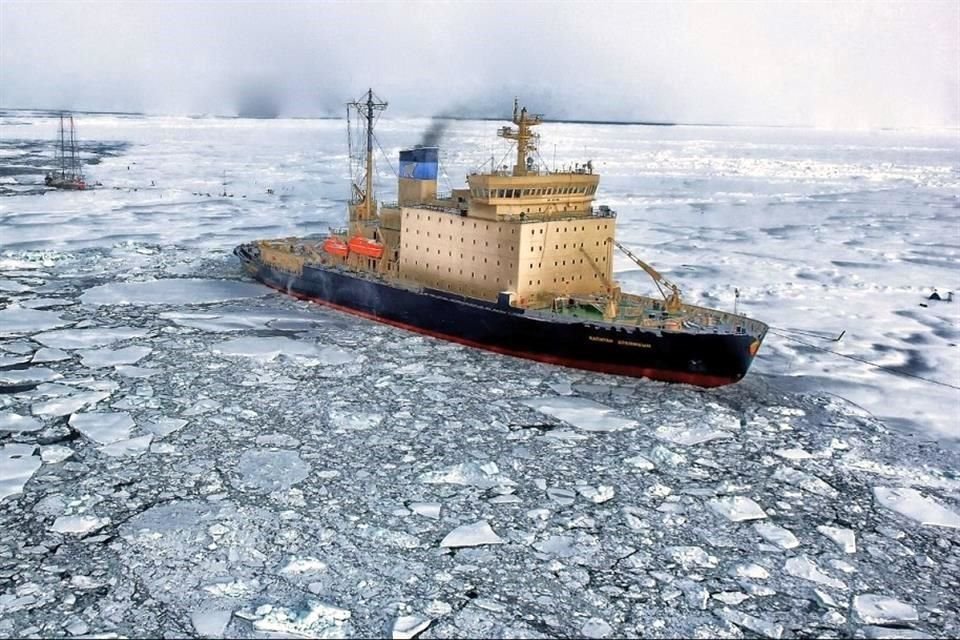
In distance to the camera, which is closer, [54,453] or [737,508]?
[737,508]

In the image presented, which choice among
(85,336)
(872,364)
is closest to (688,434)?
(872,364)

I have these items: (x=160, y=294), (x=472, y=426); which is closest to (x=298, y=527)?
(x=472, y=426)

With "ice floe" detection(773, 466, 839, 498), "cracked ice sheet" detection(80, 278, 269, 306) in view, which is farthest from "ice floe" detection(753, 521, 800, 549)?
"cracked ice sheet" detection(80, 278, 269, 306)

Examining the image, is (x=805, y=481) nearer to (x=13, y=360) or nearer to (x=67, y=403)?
(x=67, y=403)

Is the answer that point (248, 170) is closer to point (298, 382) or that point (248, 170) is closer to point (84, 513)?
point (298, 382)

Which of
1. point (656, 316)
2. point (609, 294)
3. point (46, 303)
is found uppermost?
point (609, 294)
